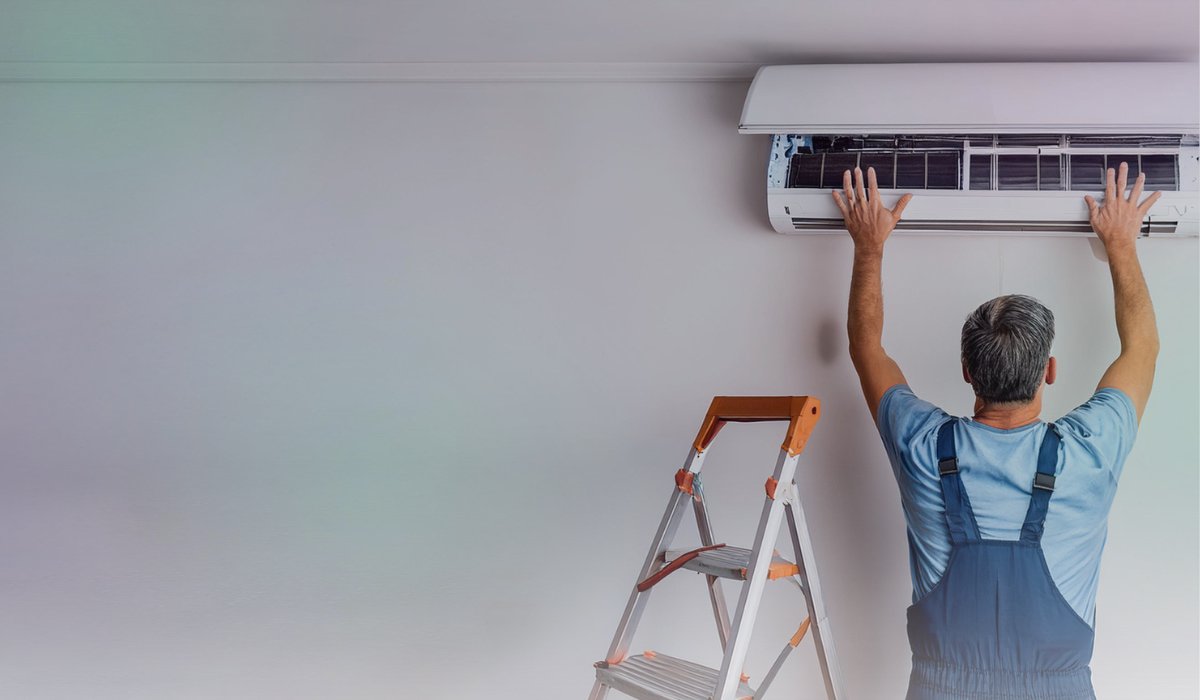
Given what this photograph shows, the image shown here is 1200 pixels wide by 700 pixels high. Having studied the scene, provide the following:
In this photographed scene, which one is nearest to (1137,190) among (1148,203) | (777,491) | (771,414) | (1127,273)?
(1148,203)

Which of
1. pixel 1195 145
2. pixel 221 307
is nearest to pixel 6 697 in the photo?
pixel 221 307

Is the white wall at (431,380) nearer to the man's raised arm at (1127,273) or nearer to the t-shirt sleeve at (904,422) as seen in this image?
the man's raised arm at (1127,273)

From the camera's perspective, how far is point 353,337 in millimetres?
2727

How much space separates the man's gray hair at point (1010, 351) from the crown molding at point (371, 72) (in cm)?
101

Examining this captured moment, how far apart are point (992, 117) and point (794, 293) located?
64cm

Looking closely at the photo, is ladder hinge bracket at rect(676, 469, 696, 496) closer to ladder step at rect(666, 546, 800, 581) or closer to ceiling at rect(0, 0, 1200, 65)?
ladder step at rect(666, 546, 800, 581)

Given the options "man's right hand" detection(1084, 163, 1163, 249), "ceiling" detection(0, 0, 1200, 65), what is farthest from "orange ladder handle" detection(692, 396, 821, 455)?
"ceiling" detection(0, 0, 1200, 65)

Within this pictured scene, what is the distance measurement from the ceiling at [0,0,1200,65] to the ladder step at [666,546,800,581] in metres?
1.27

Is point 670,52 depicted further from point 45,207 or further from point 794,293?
point 45,207

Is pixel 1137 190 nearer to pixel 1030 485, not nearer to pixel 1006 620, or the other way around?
pixel 1030 485

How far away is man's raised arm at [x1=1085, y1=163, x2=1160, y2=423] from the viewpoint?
215 centimetres

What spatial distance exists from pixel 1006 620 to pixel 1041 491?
27 centimetres

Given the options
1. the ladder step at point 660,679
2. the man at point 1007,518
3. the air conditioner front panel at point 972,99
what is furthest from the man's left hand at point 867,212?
the ladder step at point 660,679

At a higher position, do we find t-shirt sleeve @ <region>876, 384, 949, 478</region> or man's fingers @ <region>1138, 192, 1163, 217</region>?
man's fingers @ <region>1138, 192, 1163, 217</region>
